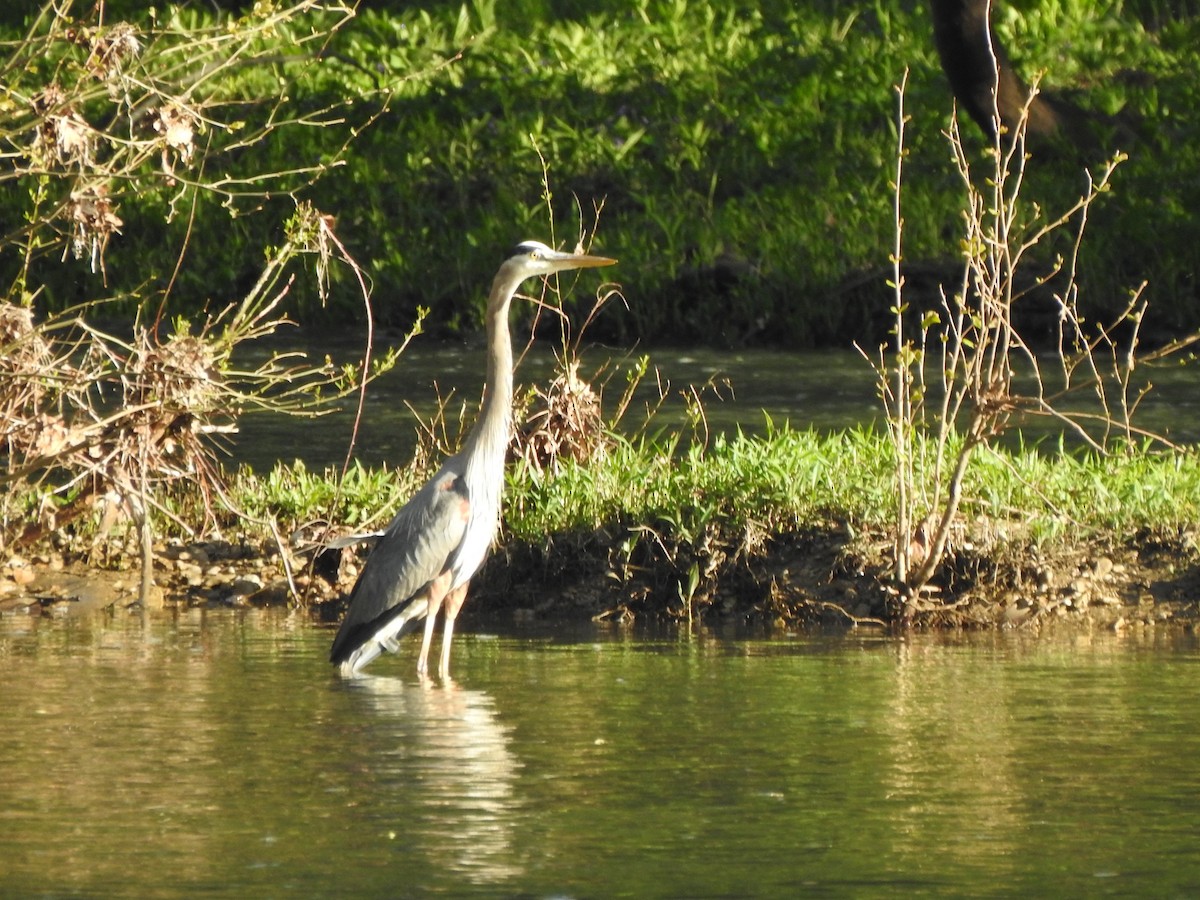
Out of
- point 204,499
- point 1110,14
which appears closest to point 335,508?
point 204,499

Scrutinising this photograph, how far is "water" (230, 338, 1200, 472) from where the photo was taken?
14.4m

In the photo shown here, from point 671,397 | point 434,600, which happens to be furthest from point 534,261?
point 671,397

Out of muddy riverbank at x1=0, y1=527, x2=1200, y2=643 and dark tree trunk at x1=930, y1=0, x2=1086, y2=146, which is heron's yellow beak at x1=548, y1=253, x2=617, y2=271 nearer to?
muddy riverbank at x1=0, y1=527, x2=1200, y2=643

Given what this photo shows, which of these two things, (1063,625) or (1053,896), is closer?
(1053,896)

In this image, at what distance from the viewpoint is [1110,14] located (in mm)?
25672

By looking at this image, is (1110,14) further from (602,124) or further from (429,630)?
(429,630)

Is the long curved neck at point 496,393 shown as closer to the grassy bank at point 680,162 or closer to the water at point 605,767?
the water at point 605,767

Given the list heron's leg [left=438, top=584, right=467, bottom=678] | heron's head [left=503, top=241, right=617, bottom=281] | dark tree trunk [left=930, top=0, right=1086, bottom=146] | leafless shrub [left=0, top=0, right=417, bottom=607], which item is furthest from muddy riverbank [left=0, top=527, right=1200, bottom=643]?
dark tree trunk [left=930, top=0, right=1086, bottom=146]

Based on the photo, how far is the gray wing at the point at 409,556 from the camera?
8.58 m

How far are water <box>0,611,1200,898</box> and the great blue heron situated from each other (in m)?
0.16

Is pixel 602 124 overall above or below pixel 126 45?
above

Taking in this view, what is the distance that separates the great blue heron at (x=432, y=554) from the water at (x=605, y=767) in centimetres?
16

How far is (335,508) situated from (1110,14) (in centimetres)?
1703

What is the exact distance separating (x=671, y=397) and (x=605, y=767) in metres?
10.5
